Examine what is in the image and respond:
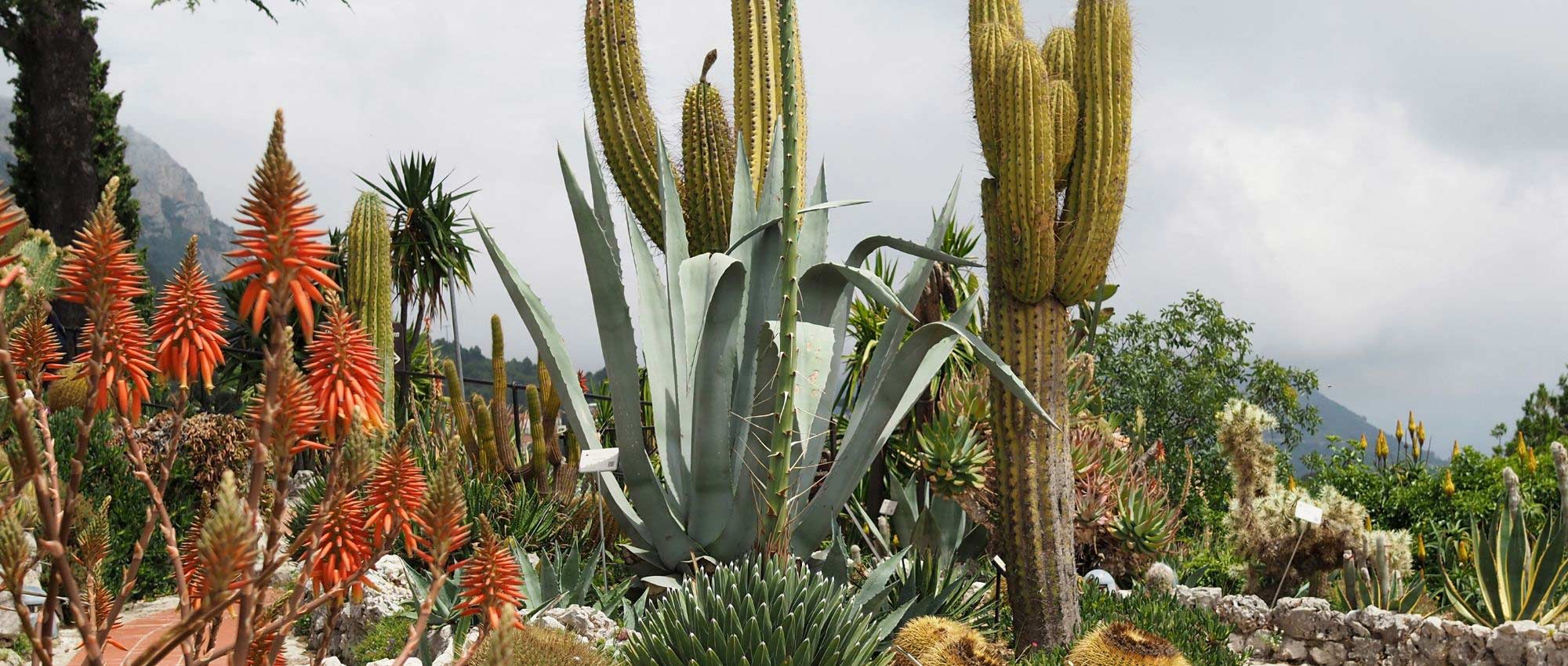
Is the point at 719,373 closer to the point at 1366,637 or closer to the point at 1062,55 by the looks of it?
the point at 1062,55

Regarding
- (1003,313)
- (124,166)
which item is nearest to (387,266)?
(1003,313)

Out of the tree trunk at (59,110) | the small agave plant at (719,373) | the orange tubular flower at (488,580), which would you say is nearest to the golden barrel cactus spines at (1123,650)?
the small agave plant at (719,373)

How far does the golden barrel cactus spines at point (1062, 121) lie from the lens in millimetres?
5539

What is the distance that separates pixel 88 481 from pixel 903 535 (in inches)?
196

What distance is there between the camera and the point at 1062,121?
219 inches

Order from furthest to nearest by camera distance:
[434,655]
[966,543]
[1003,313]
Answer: [966,543]
[1003,313]
[434,655]

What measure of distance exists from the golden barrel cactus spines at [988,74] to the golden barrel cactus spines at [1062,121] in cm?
27

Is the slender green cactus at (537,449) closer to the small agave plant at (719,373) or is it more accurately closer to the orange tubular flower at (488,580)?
the small agave plant at (719,373)

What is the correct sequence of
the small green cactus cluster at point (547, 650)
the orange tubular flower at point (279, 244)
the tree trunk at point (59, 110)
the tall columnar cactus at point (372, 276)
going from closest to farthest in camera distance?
the orange tubular flower at point (279, 244), the small green cactus cluster at point (547, 650), the tall columnar cactus at point (372, 276), the tree trunk at point (59, 110)

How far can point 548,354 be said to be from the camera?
569cm

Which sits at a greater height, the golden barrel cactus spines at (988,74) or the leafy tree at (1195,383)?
the golden barrel cactus spines at (988,74)

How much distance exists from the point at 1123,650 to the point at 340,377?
3.65 meters

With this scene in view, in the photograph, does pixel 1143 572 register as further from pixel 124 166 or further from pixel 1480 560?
pixel 124 166

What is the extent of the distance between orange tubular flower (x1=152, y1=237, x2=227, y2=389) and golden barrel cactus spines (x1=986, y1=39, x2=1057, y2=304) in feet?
14.7
